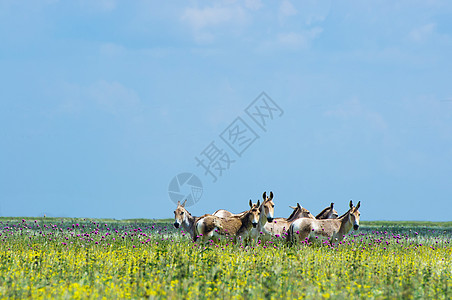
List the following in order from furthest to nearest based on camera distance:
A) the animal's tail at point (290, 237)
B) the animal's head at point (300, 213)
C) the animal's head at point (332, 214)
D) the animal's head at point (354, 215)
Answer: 1. the animal's head at point (332, 214)
2. the animal's head at point (300, 213)
3. the animal's head at point (354, 215)
4. the animal's tail at point (290, 237)

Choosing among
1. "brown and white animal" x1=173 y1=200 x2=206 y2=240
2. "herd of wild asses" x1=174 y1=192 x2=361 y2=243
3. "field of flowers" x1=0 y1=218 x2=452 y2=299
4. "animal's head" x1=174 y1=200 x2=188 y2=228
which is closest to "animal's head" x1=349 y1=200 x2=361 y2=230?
"herd of wild asses" x1=174 y1=192 x2=361 y2=243

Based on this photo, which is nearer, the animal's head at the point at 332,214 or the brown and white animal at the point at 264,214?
the brown and white animal at the point at 264,214

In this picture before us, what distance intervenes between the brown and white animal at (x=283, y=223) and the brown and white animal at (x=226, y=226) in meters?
1.31

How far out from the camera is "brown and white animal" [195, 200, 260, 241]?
62.5 ft

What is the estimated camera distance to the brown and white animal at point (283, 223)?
20.5 m

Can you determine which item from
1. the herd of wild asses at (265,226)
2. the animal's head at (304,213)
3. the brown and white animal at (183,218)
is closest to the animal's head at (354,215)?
the herd of wild asses at (265,226)

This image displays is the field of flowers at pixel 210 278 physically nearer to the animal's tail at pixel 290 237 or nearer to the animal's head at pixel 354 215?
the animal's tail at pixel 290 237

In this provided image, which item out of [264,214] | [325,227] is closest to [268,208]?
[264,214]

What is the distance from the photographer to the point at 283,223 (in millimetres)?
21219

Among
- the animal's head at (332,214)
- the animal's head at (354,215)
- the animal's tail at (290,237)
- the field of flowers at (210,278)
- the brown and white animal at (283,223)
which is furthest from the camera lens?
the animal's head at (332,214)

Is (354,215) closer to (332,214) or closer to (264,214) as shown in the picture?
(332,214)

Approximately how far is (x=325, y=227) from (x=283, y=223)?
2011 mm

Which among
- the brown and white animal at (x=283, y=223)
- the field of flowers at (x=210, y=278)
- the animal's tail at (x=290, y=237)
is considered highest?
the brown and white animal at (x=283, y=223)

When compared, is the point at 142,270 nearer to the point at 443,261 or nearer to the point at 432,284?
the point at 432,284
